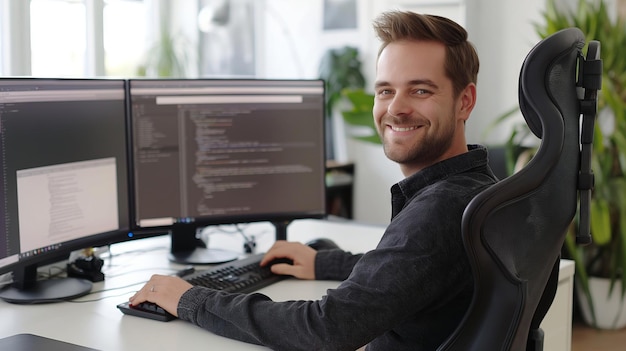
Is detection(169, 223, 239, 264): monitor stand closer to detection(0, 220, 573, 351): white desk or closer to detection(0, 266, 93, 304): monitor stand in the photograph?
detection(0, 220, 573, 351): white desk

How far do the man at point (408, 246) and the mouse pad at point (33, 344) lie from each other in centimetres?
22

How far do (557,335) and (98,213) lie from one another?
130 centimetres

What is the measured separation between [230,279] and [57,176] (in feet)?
1.54

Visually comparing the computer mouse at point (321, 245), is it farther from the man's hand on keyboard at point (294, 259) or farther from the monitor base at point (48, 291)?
the monitor base at point (48, 291)

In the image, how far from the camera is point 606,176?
382cm

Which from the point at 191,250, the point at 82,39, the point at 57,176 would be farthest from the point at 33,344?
the point at 82,39

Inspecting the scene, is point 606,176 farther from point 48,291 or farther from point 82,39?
point 48,291

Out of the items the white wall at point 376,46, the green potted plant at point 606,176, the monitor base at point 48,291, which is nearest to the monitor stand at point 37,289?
the monitor base at point 48,291

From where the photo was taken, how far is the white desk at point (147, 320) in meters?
1.50

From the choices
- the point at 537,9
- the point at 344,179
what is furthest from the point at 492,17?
the point at 344,179

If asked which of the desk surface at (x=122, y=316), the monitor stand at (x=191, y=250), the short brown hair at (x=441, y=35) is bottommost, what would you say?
the desk surface at (x=122, y=316)

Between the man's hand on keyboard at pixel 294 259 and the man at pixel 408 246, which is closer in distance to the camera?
the man at pixel 408 246

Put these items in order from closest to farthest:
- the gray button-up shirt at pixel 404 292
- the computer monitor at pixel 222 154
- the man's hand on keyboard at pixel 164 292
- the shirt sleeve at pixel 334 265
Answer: the gray button-up shirt at pixel 404 292
the man's hand on keyboard at pixel 164 292
the shirt sleeve at pixel 334 265
the computer monitor at pixel 222 154

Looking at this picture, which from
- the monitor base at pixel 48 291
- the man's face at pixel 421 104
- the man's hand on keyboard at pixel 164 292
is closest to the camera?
the man's face at pixel 421 104
